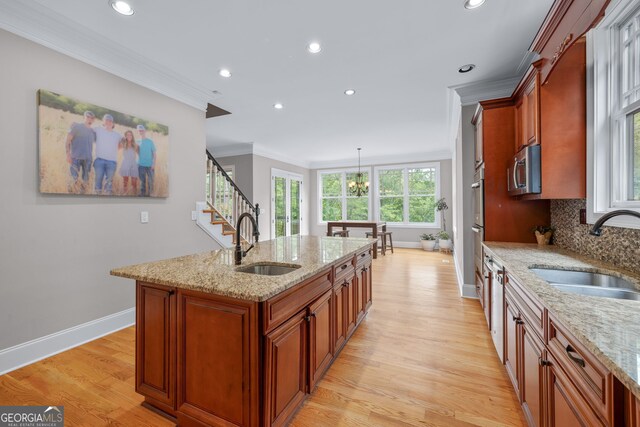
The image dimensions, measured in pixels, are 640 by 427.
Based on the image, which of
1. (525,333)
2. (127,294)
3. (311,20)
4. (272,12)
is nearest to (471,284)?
(525,333)

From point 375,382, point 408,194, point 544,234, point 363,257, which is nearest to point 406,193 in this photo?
point 408,194

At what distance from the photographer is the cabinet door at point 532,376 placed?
126cm

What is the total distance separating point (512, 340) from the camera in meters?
1.75

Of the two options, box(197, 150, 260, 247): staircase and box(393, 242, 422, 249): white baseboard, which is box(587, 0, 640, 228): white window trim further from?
box(393, 242, 422, 249): white baseboard

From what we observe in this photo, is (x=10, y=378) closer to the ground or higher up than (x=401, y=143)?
closer to the ground

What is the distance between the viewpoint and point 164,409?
160cm

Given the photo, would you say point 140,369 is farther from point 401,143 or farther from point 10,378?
point 401,143

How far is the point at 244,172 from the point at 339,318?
531 centimetres

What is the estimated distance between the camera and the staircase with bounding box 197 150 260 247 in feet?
12.9

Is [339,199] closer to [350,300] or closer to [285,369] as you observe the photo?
[350,300]

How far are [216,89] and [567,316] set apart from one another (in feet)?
13.2

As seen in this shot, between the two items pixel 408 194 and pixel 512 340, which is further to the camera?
pixel 408 194

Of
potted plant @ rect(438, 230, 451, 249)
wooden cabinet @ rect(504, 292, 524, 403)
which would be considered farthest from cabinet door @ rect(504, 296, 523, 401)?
potted plant @ rect(438, 230, 451, 249)

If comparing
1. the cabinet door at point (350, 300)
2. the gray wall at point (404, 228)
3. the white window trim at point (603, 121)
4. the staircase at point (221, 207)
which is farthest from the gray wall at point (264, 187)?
the white window trim at point (603, 121)
